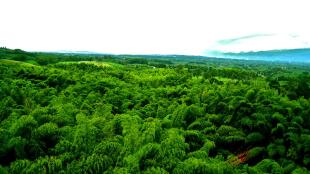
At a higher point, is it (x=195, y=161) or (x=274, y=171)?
(x=195, y=161)

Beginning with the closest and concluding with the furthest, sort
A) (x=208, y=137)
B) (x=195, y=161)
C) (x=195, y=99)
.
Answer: (x=195, y=161) → (x=208, y=137) → (x=195, y=99)

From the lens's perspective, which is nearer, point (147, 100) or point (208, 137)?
point (208, 137)

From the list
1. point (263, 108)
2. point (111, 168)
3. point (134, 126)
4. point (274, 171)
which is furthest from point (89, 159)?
point (263, 108)

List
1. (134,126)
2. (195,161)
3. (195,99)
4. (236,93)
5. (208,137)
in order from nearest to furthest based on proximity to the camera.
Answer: (195,161) → (134,126) → (208,137) → (236,93) → (195,99)

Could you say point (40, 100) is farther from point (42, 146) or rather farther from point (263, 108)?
point (263, 108)

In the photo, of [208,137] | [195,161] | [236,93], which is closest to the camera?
[195,161]

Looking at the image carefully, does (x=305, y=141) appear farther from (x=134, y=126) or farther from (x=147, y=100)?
(x=147, y=100)

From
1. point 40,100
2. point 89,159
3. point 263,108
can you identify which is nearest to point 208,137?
point 263,108

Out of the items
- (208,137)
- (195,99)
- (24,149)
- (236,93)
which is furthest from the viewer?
(195,99)

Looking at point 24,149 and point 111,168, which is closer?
point 111,168
